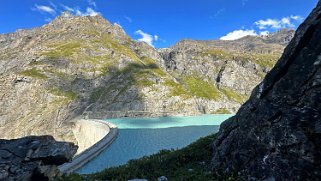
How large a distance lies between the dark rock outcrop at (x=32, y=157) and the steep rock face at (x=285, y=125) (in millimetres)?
9865

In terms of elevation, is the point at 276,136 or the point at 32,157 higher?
the point at 276,136

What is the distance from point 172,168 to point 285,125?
799 cm

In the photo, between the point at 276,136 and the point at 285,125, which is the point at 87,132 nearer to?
the point at 276,136

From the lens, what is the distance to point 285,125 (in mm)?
16109

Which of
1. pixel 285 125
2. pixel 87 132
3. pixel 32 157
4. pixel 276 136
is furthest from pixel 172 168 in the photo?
pixel 87 132

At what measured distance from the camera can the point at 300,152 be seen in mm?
14891

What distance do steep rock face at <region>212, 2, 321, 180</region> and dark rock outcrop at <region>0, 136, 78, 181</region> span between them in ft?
32.4

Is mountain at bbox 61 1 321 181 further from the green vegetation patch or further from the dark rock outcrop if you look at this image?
the dark rock outcrop

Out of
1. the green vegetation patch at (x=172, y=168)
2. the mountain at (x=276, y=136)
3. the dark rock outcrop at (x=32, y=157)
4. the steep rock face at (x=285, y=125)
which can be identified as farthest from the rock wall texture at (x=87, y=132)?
the steep rock face at (x=285, y=125)

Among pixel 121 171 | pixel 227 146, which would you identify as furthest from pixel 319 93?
pixel 121 171

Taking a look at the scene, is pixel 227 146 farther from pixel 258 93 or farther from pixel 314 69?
pixel 314 69

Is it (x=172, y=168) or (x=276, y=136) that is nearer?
(x=276, y=136)

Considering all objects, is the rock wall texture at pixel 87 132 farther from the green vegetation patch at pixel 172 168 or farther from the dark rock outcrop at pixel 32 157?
the green vegetation patch at pixel 172 168

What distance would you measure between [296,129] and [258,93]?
4728 mm
